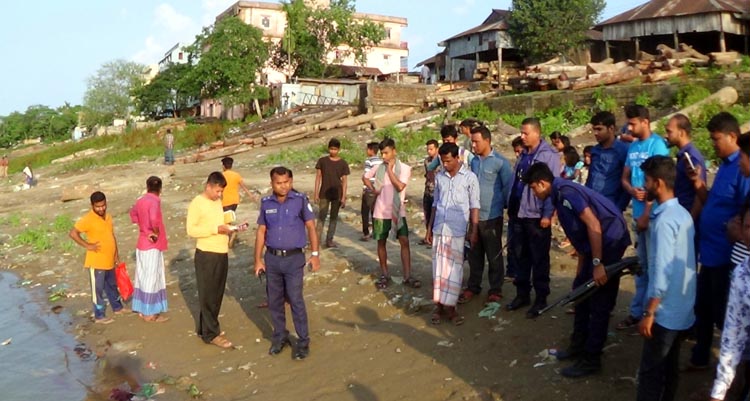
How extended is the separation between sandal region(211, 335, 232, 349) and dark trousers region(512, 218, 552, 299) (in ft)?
9.50

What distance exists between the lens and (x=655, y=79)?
17625 millimetres

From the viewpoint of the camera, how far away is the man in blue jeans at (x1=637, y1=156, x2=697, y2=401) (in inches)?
150

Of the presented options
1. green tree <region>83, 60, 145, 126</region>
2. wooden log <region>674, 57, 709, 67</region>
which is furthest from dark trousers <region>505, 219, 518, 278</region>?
green tree <region>83, 60, 145, 126</region>

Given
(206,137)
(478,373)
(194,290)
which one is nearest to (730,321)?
(478,373)

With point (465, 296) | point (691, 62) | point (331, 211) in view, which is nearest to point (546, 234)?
point (465, 296)

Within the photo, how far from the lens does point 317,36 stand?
40625 millimetres

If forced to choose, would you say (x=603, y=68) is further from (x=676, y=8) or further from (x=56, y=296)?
(x=56, y=296)

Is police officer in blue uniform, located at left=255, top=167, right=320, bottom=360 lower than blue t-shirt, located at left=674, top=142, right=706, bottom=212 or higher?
lower

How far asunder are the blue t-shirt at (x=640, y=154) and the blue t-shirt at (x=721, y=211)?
3.36 feet

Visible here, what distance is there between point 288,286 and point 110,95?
212 ft

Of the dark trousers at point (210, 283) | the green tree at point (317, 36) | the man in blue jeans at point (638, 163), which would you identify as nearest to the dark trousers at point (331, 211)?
the dark trousers at point (210, 283)

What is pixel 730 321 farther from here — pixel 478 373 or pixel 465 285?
pixel 465 285

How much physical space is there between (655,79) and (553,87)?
372cm

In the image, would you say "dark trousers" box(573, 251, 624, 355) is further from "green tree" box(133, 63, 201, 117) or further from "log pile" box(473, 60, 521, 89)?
"green tree" box(133, 63, 201, 117)
